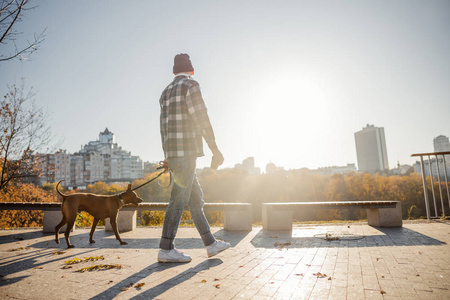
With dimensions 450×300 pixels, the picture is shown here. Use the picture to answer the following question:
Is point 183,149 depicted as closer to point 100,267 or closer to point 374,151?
point 100,267

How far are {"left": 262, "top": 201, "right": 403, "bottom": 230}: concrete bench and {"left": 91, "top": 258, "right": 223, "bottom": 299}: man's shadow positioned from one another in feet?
10.6

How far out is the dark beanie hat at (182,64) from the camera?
373 cm

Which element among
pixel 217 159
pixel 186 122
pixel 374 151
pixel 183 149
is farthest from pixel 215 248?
pixel 374 151

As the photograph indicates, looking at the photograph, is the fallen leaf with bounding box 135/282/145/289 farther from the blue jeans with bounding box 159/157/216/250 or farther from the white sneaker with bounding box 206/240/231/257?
the white sneaker with bounding box 206/240/231/257

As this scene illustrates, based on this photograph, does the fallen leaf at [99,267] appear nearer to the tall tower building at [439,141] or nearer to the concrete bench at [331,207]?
the concrete bench at [331,207]

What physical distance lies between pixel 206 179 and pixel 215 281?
71355mm

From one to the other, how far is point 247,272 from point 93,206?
3.38 m

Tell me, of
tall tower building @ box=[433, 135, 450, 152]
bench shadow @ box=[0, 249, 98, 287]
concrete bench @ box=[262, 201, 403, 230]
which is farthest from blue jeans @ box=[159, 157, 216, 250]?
tall tower building @ box=[433, 135, 450, 152]

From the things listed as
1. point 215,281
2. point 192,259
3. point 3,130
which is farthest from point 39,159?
point 215,281

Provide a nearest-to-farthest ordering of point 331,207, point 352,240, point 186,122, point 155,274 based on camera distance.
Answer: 1. point 155,274
2. point 186,122
3. point 352,240
4. point 331,207

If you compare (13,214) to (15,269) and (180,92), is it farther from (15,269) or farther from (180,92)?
(180,92)

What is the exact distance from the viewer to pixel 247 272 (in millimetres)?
2887

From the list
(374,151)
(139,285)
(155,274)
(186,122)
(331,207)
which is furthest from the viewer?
(374,151)

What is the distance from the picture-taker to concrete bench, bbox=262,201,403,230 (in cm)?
629
